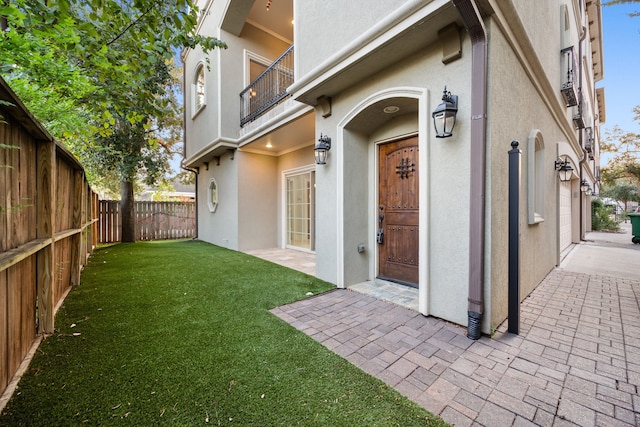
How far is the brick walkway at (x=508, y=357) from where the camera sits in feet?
5.45

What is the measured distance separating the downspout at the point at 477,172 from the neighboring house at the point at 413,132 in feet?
0.04

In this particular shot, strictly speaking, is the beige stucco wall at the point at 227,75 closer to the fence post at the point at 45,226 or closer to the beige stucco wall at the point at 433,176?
the beige stucco wall at the point at 433,176

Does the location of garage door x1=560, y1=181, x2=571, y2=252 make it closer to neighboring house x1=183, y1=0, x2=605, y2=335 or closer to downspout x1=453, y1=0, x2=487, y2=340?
neighboring house x1=183, y1=0, x2=605, y2=335

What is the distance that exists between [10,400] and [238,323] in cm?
160

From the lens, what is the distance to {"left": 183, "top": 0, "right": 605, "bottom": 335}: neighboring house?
2616mm

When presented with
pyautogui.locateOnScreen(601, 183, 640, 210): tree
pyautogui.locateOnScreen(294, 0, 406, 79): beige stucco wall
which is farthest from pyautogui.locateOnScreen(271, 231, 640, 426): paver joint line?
pyautogui.locateOnScreen(601, 183, 640, 210): tree

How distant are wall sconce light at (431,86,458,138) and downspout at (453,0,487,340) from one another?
0.60 feet

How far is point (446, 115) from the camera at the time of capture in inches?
106

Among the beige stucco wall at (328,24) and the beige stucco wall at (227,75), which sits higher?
the beige stucco wall at (227,75)

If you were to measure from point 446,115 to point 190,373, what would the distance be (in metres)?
3.27

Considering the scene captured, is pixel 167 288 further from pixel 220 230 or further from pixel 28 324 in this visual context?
pixel 220 230

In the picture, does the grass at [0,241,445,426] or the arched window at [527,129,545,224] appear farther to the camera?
the arched window at [527,129,545,224]

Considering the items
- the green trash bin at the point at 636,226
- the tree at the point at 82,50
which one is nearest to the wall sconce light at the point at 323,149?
the tree at the point at 82,50

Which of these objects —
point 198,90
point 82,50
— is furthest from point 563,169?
point 198,90
